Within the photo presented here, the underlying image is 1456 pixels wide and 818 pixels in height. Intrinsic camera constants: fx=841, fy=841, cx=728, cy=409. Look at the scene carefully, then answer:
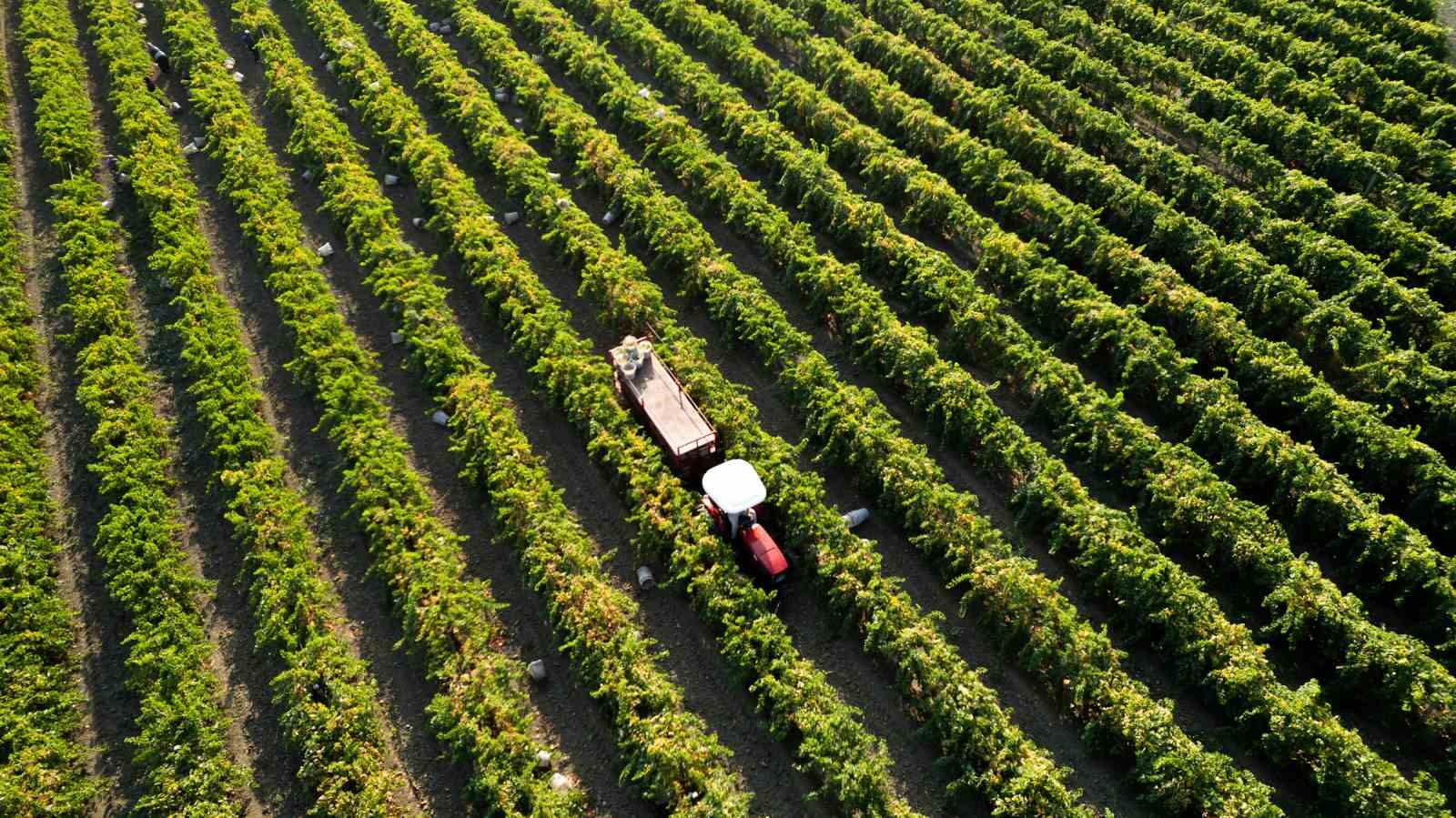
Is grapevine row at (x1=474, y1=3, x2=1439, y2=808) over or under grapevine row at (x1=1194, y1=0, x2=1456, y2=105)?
under

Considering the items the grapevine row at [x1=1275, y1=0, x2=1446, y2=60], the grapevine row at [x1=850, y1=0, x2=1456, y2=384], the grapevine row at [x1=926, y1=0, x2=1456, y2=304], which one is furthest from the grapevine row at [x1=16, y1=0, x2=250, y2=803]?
the grapevine row at [x1=1275, y1=0, x2=1446, y2=60]

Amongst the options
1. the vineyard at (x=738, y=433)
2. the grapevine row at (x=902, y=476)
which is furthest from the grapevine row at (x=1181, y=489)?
the grapevine row at (x=902, y=476)

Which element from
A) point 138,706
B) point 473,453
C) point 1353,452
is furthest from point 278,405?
point 1353,452

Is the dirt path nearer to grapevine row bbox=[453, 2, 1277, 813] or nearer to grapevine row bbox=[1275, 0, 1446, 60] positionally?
grapevine row bbox=[453, 2, 1277, 813]

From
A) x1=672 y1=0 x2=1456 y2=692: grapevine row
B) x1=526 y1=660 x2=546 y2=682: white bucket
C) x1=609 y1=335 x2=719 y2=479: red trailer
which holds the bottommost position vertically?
x1=672 y1=0 x2=1456 y2=692: grapevine row

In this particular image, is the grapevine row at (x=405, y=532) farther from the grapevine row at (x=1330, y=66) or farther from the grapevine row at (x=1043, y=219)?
the grapevine row at (x=1330, y=66)

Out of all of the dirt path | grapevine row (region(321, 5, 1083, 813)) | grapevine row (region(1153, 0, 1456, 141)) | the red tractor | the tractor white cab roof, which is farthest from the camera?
grapevine row (region(1153, 0, 1456, 141))

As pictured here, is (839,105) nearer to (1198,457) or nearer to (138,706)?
(1198,457)
